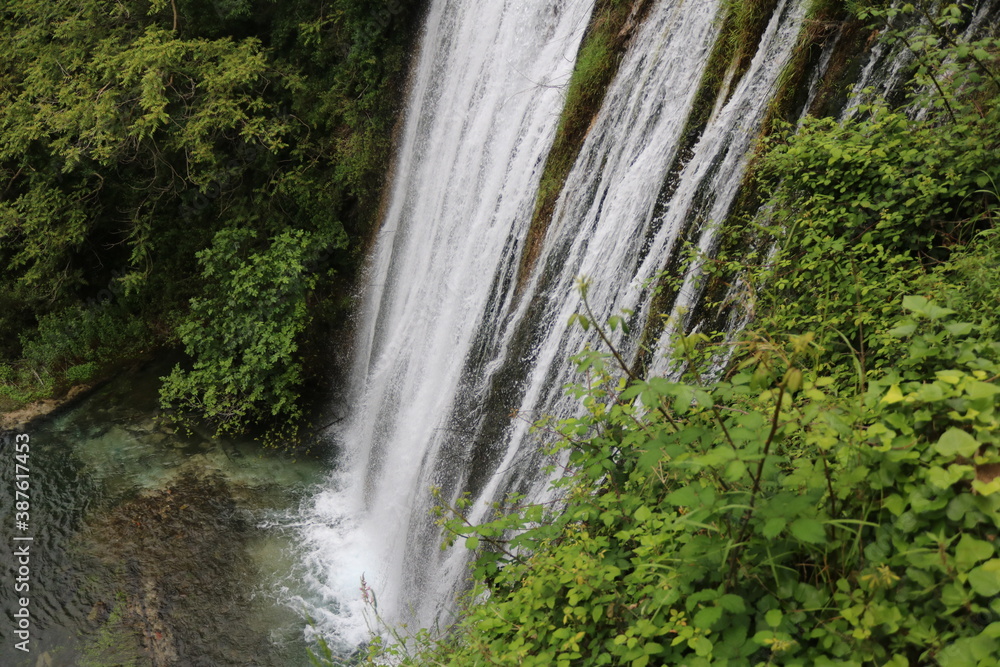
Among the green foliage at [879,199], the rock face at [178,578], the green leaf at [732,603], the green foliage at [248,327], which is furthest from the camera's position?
the green foliage at [248,327]

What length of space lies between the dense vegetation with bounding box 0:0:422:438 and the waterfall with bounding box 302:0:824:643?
749 mm

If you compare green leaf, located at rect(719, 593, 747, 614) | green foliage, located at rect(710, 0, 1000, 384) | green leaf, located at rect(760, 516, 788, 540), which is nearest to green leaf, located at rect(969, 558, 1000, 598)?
green leaf, located at rect(760, 516, 788, 540)

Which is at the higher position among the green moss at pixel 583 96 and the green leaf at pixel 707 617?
the green moss at pixel 583 96

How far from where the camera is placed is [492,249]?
5.55 meters

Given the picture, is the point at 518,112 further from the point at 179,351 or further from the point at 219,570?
the point at 179,351

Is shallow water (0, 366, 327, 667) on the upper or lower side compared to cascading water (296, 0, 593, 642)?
lower

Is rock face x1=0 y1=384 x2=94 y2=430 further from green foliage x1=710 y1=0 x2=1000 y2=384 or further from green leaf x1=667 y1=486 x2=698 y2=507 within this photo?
green leaf x1=667 y1=486 x2=698 y2=507

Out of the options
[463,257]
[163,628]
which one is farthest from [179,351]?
[463,257]

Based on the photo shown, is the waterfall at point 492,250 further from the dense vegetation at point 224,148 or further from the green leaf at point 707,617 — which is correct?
the green leaf at point 707,617

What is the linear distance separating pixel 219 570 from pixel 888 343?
6644 millimetres

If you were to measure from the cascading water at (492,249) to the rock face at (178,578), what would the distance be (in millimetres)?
820

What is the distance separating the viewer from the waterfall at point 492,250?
13.0ft

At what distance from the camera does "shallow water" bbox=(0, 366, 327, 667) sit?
6.08 meters

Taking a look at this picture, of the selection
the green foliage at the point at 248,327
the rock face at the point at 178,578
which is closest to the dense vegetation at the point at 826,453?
the rock face at the point at 178,578
